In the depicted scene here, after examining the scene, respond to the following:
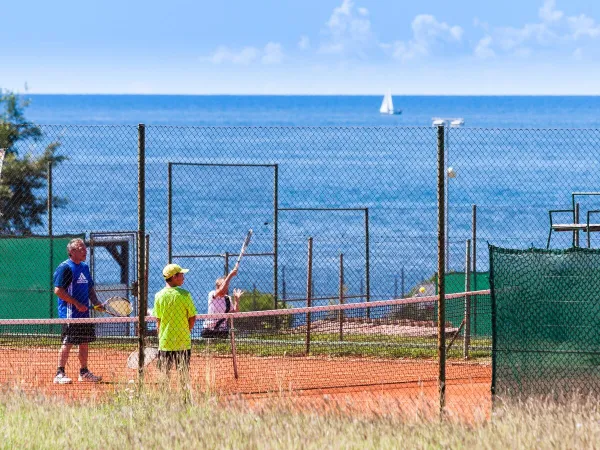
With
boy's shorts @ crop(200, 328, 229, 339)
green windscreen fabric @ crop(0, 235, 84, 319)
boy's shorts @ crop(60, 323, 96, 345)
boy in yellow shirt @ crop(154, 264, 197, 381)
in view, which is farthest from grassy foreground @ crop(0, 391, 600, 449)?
green windscreen fabric @ crop(0, 235, 84, 319)

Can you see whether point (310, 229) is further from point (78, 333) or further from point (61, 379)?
point (61, 379)

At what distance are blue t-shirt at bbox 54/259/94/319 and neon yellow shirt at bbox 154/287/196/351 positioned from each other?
1967 mm

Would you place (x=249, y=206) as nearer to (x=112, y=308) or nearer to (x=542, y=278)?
(x=112, y=308)

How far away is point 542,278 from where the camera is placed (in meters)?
10.0

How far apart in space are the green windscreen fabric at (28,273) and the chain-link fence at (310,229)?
0.10 ft

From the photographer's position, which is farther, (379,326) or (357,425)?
(379,326)

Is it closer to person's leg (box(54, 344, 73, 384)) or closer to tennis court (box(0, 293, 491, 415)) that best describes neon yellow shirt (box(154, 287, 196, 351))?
tennis court (box(0, 293, 491, 415))

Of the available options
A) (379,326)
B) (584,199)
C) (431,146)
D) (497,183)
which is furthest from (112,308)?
(431,146)

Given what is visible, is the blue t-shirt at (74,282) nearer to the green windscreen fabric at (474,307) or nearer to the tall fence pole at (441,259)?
the tall fence pole at (441,259)

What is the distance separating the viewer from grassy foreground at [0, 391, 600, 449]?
7.52 metres

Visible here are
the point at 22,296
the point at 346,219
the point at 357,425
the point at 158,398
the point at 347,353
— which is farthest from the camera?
the point at 346,219

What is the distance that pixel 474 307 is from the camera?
609 inches

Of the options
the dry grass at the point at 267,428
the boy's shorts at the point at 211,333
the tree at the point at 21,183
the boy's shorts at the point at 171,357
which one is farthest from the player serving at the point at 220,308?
the tree at the point at 21,183

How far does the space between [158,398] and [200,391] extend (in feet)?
1.27
